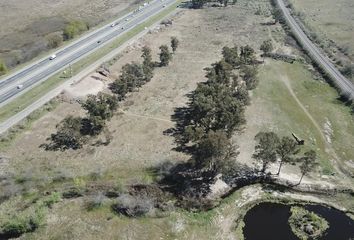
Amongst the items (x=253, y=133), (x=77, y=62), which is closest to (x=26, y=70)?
(x=77, y=62)

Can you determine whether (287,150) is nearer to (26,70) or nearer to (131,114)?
(131,114)

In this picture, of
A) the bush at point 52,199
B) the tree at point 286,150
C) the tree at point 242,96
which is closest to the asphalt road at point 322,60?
the tree at point 242,96

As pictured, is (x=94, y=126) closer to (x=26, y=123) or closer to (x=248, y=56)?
(x=26, y=123)

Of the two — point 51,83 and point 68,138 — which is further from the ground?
point 51,83

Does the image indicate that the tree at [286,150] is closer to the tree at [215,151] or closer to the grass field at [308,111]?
the grass field at [308,111]

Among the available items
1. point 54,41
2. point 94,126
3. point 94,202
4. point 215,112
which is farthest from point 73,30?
point 94,202

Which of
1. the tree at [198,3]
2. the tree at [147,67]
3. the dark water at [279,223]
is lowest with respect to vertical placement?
the dark water at [279,223]
